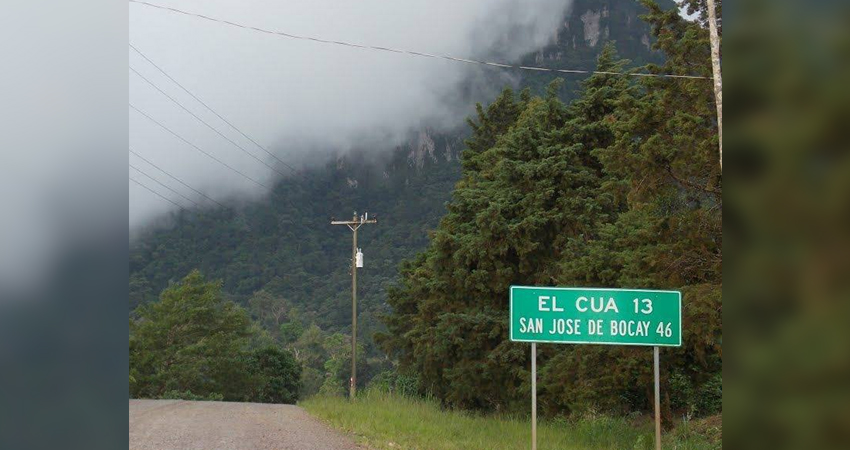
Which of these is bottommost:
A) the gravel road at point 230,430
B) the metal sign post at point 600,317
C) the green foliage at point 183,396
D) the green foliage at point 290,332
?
the green foliage at point 183,396

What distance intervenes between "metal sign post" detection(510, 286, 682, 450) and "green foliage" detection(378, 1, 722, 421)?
8.26 ft

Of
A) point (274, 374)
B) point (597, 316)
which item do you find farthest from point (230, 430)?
point (274, 374)

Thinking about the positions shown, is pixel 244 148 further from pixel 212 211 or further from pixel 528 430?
pixel 528 430

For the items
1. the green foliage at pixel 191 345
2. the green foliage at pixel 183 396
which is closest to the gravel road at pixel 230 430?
the green foliage at pixel 183 396

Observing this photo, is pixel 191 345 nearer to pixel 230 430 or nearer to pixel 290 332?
pixel 290 332

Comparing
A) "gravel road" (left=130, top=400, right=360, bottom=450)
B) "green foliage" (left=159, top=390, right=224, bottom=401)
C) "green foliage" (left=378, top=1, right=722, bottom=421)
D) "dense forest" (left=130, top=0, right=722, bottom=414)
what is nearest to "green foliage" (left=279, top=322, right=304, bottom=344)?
"dense forest" (left=130, top=0, right=722, bottom=414)

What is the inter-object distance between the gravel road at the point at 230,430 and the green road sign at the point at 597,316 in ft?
16.7

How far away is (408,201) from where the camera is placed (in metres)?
82.8

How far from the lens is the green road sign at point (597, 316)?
7.42 m

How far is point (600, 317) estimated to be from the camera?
761cm

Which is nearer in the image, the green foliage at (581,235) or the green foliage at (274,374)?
the green foliage at (581,235)

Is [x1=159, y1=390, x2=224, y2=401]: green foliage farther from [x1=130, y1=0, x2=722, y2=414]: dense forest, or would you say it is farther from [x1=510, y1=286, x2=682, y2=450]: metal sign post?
[x1=510, y1=286, x2=682, y2=450]: metal sign post

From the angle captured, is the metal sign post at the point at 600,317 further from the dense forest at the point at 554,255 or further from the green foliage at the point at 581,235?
the dense forest at the point at 554,255
